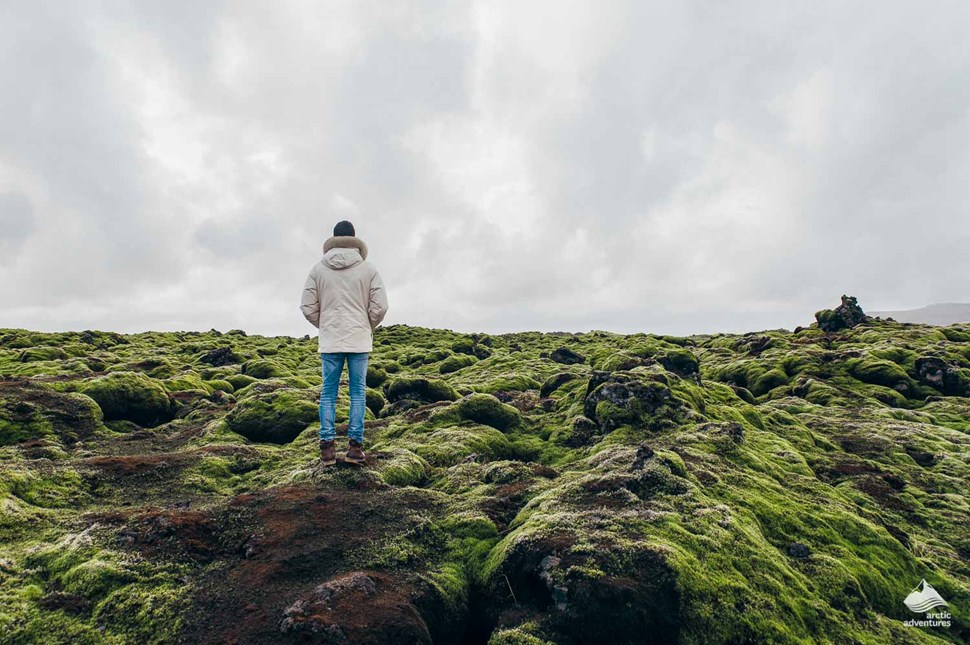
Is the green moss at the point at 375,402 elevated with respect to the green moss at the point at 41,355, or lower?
lower

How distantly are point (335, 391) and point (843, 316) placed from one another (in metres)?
66.2

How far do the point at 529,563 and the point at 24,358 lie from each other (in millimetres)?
54935

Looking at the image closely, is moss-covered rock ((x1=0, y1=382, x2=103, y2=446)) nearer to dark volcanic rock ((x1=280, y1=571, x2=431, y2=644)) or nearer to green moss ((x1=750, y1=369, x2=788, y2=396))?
dark volcanic rock ((x1=280, y1=571, x2=431, y2=644))

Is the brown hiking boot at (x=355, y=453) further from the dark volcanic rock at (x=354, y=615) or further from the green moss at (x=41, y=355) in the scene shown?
the green moss at (x=41, y=355)

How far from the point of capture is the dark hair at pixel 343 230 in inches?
472

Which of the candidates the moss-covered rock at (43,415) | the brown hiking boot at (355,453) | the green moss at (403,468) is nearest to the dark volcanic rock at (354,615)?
the green moss at (403,468)

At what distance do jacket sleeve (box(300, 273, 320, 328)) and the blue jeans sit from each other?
102 cm

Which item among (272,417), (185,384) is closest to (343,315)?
(272,417)

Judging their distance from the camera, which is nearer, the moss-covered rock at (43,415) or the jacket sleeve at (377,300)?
the jacket sleeve at (377,300)

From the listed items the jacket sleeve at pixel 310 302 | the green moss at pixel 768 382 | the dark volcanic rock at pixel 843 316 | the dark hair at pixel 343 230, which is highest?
the dark volcanic rock at pixel 843 316

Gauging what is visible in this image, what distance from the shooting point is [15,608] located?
6121mm

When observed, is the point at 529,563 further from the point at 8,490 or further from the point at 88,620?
the point at 8,490

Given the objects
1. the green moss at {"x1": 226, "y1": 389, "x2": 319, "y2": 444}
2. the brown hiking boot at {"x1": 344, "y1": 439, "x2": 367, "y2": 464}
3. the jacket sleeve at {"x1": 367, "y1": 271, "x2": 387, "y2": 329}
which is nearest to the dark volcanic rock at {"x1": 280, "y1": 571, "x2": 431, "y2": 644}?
the brown hiking boot at {"x1": 344, "y1": 439, "x2": 367, "y2": 464}

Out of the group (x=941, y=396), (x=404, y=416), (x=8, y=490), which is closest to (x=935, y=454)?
(x=941, y=396)
